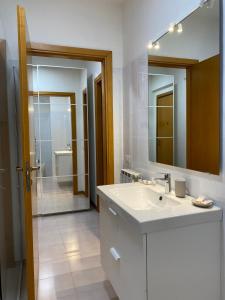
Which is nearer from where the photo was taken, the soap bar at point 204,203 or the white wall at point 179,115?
the soap bar at point 204,203

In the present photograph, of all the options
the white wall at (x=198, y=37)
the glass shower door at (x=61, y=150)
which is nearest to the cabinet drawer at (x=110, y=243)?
the white wall at (x=198, y=37)

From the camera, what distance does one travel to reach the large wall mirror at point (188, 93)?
54.2 inches

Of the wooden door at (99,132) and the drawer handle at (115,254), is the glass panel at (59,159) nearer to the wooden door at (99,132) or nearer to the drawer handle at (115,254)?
the wooden door at (99,132)

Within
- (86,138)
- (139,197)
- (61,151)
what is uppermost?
(86,138)

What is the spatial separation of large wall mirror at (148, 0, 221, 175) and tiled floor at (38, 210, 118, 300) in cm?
117

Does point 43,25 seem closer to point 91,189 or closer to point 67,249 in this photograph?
point 67,249

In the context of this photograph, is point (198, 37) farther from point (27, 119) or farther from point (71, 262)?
point (71, 262)

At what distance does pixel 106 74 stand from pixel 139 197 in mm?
1429

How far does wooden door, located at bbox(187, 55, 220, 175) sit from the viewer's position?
1365mm

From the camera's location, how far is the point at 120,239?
148 cm

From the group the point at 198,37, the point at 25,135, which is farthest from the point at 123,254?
the point at 198,37

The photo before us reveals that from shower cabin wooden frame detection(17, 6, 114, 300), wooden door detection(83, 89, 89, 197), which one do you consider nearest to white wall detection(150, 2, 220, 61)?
shower cabin wooden frame detection(17, 6, 114, 300)

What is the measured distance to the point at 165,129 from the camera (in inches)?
75.9

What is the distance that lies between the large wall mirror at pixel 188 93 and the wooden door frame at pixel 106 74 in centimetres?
62
